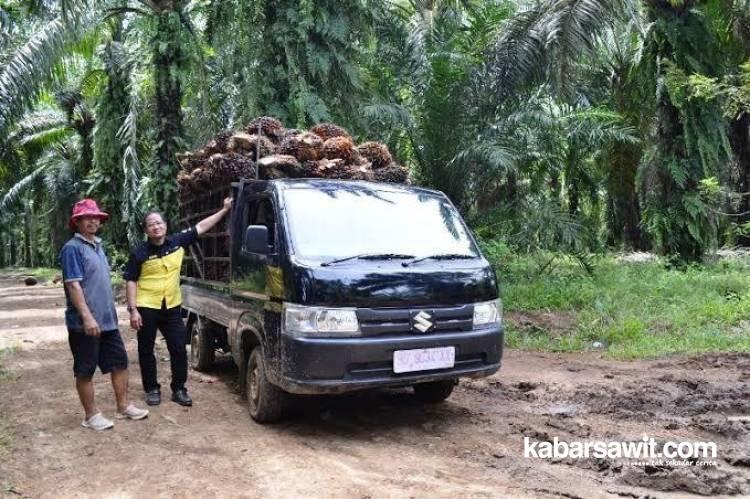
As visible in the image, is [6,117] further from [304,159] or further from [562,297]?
[562,297]

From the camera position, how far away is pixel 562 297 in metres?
10.2

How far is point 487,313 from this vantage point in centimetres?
491

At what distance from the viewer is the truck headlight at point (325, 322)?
169 inches

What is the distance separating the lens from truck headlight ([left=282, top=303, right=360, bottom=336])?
4.30 metres

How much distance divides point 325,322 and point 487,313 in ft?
4.49

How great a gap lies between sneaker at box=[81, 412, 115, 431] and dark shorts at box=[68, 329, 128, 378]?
1.17 ft

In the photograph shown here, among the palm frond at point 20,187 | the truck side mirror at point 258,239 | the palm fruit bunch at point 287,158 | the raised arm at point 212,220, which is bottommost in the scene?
the truck side mirror at point 258,239

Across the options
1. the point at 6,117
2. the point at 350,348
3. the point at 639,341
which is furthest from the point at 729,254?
the point at 6,117

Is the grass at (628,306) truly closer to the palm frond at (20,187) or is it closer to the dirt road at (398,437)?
the dirt road at (398,437)

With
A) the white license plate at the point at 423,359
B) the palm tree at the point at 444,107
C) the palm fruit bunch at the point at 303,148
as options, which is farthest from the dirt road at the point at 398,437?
the palm tree at the point at 444,107

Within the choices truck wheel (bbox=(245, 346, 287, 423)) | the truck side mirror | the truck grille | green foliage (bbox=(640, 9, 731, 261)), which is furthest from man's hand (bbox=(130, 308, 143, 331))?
green foliage (bbox=(640, 9, 731, 261))

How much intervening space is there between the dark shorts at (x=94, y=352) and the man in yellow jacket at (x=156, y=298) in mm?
292

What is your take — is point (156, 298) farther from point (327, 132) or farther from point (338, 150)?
point (327, 132)

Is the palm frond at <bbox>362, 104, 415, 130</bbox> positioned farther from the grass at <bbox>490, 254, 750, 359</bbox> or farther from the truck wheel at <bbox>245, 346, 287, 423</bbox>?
the truck wheel at <bbox>245, 346, 287, 423</bbox>
